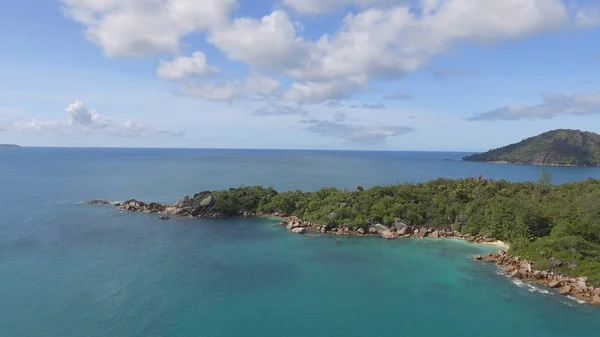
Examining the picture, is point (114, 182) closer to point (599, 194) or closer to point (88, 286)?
point (88, 286)

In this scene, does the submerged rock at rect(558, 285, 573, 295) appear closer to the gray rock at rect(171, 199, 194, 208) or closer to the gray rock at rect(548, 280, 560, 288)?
the gray rock at rect(548, 280, 560, 288)

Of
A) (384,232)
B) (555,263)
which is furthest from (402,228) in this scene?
(555,263)

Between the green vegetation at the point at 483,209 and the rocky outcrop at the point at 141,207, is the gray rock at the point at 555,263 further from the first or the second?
the rocky outcrop at the point at 141,207

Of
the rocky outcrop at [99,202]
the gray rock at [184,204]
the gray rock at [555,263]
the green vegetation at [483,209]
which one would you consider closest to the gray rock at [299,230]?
the green vegetation at [483,209]

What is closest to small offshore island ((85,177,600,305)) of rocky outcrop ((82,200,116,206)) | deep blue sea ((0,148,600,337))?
rocky outcrop ((82,200,116,206))

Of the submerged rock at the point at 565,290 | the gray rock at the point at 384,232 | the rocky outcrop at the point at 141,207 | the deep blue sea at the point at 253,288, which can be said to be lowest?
the deep blue sea at the point at 253,288

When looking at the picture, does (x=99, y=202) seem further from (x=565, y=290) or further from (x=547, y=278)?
(x=565, y=290)
